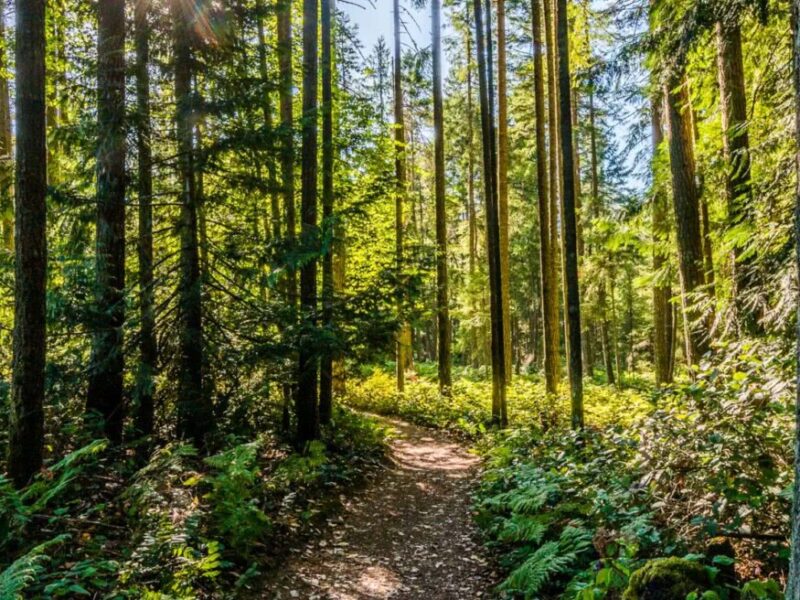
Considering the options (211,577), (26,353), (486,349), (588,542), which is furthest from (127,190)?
(486,349)

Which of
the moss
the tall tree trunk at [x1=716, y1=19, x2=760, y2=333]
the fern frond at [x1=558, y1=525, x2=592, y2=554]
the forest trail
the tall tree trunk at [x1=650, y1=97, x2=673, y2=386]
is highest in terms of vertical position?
the tall tree trunk at [x1=716, y1=19, x2=760, y2=333]

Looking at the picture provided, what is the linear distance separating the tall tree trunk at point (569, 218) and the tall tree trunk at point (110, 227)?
6377 mm

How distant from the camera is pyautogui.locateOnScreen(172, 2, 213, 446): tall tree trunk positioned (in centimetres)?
701

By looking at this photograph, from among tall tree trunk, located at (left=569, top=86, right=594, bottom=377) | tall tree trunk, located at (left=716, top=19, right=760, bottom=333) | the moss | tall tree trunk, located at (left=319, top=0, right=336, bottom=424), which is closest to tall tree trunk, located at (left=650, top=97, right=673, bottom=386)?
tall tree trunk, located at (left=569, top=86, right=594, bottom=377)

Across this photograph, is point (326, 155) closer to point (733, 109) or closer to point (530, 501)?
point (733, 109)

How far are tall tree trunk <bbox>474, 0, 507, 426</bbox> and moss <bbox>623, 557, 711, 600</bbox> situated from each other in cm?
739

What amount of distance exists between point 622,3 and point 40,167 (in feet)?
28.6

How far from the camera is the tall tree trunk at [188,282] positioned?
7008mm

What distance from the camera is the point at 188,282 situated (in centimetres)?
718

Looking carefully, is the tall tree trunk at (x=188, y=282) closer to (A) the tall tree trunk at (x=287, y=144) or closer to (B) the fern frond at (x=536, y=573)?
(A) the tall tree trunk at (x=287, y=144)

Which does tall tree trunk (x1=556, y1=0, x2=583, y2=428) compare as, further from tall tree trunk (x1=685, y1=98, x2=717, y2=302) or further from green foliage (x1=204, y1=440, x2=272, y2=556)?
green foliage (x1=204, y1=440, x2=272, y2=556)

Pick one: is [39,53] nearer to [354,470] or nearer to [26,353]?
[26,353]

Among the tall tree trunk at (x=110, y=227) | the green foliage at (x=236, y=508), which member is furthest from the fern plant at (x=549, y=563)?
the tall tree trunk at (x=110, y=227)

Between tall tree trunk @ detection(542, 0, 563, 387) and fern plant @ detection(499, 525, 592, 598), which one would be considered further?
tall tree trunk @ detection(542, 0, 563, 387)
